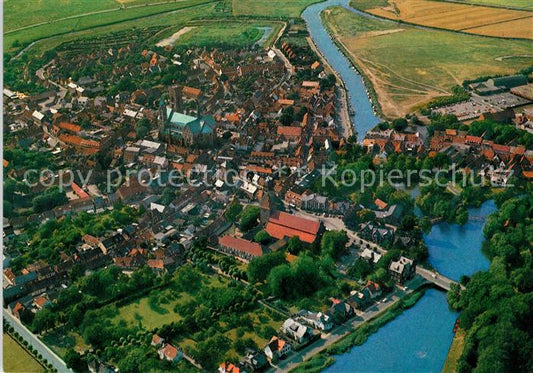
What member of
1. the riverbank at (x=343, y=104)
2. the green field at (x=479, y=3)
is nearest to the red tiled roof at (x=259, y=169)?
the riverbank at (x=343, y=104)

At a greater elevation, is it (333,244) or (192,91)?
(192,91)

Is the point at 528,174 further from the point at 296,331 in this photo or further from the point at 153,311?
the point at 153,311

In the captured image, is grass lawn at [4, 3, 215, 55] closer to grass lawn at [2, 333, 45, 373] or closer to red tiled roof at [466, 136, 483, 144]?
red tiled roof at [466, 136, 483, 144]

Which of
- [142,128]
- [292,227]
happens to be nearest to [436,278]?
[292,227]

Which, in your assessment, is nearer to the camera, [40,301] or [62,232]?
[40,301]

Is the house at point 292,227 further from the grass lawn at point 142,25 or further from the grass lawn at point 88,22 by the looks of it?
the grass lawn at point 88,22

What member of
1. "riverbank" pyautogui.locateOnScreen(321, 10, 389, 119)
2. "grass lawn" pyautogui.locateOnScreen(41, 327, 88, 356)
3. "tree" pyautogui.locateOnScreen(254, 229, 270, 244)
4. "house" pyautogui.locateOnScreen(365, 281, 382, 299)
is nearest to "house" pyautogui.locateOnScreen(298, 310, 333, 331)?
"house" pyautogui.locateOnScreen(365, 281, 382, 299)

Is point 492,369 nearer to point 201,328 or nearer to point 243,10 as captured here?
point 201,328
